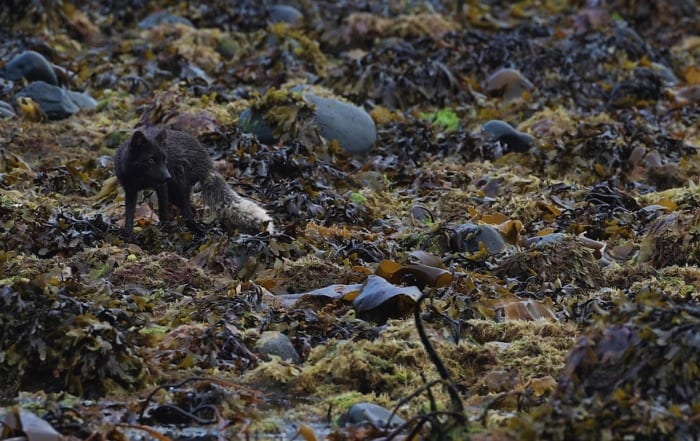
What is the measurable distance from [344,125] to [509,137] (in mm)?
1670

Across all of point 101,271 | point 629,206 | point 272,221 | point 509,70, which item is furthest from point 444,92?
point 101,271

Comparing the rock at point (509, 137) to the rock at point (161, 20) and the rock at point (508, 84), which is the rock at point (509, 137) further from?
the rock at point (161, 20)

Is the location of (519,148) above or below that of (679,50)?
above

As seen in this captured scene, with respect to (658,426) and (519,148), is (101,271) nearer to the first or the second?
(658,426)

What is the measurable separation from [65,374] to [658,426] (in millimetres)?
2723

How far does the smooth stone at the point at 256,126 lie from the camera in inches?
419

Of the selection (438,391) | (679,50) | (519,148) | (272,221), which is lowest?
(679,50)

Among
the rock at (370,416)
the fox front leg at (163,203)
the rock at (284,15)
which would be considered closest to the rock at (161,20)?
the rock at (284,15)

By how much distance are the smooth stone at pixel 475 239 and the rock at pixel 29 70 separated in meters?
6.32

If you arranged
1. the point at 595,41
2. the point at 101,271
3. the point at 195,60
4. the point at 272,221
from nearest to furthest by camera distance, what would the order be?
the point at 101,271 → the point at 272,221 → the point at 195,60 → the point at 595,41

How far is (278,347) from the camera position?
5.75 meters

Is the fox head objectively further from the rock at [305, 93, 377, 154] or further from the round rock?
the round rock

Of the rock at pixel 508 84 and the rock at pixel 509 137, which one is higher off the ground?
the rock at pixel 509 137

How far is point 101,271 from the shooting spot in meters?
7.08
